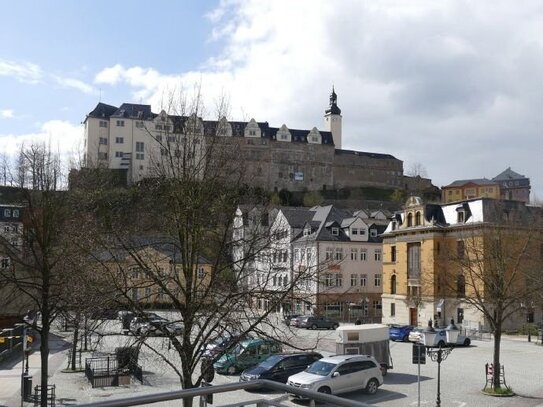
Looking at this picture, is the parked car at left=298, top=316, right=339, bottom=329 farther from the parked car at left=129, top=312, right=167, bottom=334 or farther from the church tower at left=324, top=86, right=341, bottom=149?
the church tower at left=324, top=86, right=341, bottom=149

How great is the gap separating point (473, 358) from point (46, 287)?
86.6ft

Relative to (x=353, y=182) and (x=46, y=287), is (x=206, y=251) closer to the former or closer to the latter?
(x=46, y=287)

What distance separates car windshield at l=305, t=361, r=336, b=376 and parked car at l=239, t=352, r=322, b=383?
76cm

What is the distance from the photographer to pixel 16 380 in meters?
28.5

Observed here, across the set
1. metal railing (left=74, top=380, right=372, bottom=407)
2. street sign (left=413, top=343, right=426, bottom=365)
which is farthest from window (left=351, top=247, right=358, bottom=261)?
metal railing (left=74, top=380, right=372, bottom=407)

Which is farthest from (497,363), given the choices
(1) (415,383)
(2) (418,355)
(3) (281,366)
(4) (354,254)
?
(4) (354,254)

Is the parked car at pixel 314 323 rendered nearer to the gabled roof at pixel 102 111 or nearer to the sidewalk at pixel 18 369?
the sidewalk at pixel 18 369

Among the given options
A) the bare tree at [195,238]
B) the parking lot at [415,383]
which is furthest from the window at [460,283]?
the bare tree at [195,238]

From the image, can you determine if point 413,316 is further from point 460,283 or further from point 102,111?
point 102,111

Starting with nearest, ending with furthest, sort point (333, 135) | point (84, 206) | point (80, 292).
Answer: point (80, 292), point (84, 206), point (333, 135)

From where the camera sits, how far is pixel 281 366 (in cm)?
2641

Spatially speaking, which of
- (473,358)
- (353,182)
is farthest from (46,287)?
(353,182)

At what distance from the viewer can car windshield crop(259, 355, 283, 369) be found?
2652cm

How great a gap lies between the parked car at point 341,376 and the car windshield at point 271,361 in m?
1.90
